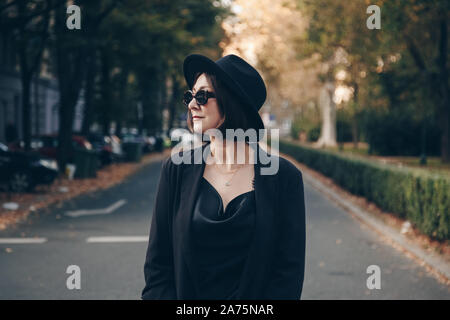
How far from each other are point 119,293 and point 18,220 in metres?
6.11

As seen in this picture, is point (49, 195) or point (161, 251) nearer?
point (161, 251)

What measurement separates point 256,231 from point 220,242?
0.15 m

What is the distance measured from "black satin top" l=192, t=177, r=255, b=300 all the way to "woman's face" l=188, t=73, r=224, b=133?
0.28m

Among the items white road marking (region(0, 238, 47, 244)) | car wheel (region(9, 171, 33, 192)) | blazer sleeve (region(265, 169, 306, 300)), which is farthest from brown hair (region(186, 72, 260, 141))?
car wheel (region(9, 171, 33, 192))

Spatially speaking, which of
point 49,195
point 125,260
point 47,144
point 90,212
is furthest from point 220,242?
point 47,144

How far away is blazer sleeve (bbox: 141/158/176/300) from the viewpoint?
8.55ft

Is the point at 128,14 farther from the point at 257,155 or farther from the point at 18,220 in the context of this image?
the point at 257,155

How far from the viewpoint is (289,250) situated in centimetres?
254

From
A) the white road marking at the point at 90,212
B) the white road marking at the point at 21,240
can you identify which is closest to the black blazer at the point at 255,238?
the white road marking at the point at 21,240

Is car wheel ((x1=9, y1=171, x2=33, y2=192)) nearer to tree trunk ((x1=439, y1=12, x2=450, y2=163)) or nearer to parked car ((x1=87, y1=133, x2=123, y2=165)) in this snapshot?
parked car ((x1=87, y1=133, x2=123, y2=165))

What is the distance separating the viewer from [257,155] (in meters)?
2.68

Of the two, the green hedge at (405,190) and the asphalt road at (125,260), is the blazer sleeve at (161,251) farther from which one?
the green hedge at (405,190)

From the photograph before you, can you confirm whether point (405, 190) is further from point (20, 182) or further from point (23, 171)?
point (23, 171)
